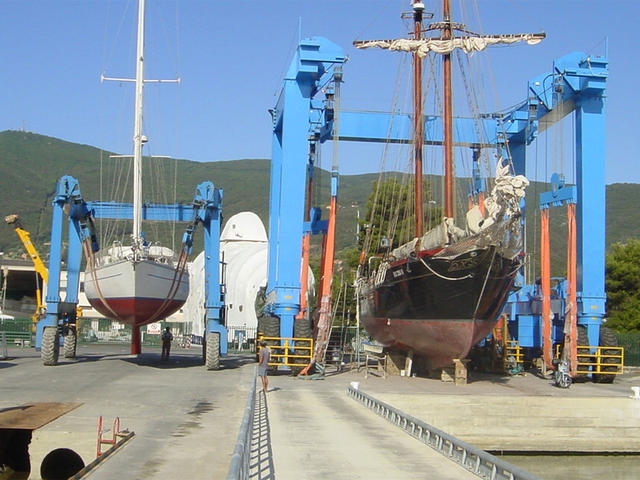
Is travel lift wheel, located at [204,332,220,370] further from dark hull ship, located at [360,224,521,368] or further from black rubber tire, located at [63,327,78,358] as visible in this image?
dark hull ship, located at [360,224,521,368]

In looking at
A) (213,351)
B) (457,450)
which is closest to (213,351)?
(213,351)

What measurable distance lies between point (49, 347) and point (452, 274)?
1520 cm

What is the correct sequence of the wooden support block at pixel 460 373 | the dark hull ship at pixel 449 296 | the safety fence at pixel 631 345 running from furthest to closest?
the safety fence at pixel 631 345 < the wooden support block at pixel 460 373 < the dark hull ship at pixel 449 296

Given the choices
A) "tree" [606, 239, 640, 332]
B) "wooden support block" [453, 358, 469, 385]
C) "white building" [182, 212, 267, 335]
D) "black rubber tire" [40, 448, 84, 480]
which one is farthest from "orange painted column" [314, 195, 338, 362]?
"tree" [606, 239, 640, 332]

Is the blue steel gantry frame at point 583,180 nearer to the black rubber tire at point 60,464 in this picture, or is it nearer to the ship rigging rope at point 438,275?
the ship rigging rope at point 438,275

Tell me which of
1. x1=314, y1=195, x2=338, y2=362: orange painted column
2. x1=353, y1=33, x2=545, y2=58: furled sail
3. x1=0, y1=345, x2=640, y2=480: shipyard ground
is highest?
x1=353, y1=33, x2=545, y2=58: furled sail

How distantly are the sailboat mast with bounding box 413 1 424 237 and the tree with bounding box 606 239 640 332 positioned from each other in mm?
24378

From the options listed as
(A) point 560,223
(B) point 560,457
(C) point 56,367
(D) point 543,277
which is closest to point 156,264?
(C) point 56,367

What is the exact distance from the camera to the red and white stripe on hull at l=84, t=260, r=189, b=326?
30234mm

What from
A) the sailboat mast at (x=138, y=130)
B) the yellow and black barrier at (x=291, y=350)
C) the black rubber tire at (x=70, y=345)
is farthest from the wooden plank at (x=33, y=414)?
the black rubber tire at (x=70, y=345)

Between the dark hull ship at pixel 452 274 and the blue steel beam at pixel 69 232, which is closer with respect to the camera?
the dark hull ship at pixel 452 274

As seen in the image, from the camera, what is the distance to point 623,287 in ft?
173

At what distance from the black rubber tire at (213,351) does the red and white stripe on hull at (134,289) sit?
2645 millimetres

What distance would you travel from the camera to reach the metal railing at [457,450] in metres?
11.4
